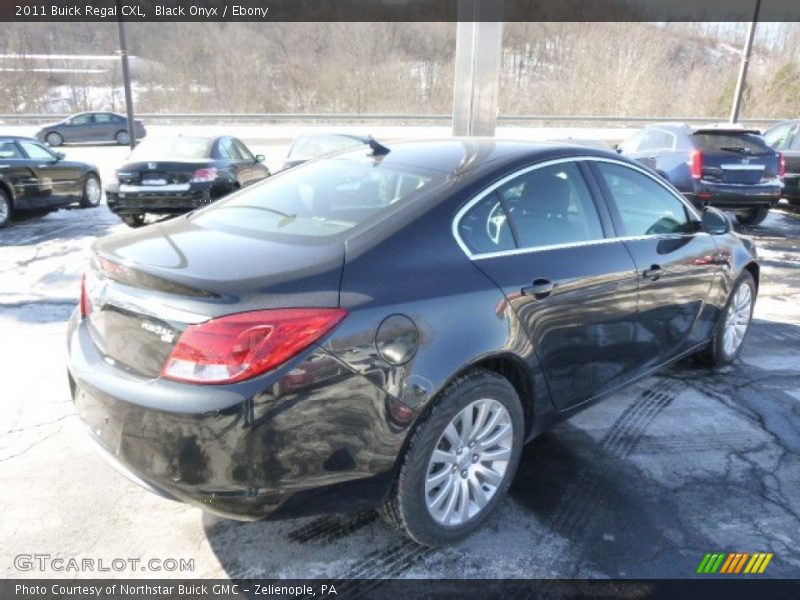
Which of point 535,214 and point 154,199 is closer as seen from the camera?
point 535,214

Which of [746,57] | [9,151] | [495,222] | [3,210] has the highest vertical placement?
[746,57]

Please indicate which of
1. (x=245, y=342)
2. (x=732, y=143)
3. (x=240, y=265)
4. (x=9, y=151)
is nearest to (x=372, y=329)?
(x=245, y=342)

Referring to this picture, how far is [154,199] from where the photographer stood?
28.7 ft

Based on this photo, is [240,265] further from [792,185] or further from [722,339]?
[792,185]

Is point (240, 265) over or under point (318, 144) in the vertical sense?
over

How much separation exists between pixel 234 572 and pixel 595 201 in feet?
7.96

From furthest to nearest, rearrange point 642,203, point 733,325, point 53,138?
point 53,138 → point 733,325 → point 642,203

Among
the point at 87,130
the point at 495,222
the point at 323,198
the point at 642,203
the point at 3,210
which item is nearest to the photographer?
the point at 495,222

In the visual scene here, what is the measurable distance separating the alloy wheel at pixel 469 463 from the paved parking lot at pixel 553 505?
0.59ft

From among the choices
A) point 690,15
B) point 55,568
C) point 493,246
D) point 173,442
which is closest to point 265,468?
point 173,442

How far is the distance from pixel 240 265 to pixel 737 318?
382 centimetres

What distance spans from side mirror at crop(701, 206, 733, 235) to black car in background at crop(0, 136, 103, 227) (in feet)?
32.0

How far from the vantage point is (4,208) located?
9492 mm

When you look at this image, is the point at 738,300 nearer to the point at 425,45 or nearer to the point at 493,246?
the point at 493,246
